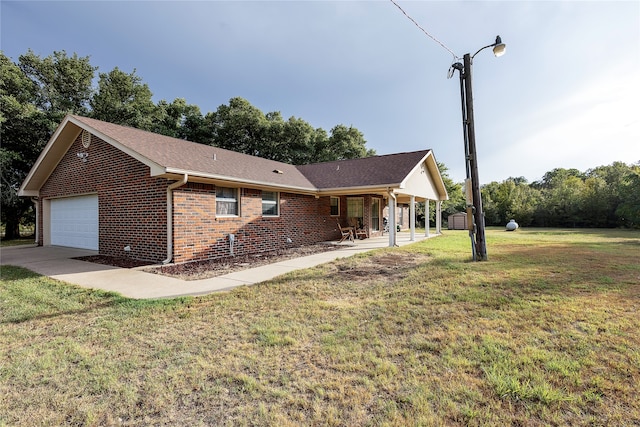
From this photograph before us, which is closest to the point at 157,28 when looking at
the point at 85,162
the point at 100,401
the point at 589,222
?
the point at 85,162

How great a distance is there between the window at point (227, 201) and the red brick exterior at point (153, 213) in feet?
0.70

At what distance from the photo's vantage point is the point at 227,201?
9195 mm

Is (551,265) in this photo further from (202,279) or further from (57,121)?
(57,121)

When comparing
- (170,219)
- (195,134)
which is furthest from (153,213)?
(195,134)

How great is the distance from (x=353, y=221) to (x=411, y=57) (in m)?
8.12

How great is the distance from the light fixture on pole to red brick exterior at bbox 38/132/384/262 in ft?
21.7

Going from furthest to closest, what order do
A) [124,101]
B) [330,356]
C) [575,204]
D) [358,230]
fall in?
[575,204], [124,101], [358,230], [330,356]

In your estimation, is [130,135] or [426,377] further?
[130,135]

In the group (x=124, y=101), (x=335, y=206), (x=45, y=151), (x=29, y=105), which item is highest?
(x=124, y=101)

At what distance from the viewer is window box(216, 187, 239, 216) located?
893 cm

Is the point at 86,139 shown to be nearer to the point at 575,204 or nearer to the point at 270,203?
the point at 270,203

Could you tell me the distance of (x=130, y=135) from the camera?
29.9ft

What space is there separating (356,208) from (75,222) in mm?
12376

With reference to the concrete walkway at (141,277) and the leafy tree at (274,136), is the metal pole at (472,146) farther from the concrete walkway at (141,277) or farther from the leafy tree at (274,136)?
the leafy tree at (274,136)
